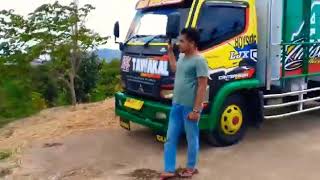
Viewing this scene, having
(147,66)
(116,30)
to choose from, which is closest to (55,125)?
(116,30)

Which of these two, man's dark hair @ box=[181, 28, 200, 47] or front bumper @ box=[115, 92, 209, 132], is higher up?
man's dark hair @ box=[181, 28, 200, 47]

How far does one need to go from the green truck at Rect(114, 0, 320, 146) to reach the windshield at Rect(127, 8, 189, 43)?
1cm

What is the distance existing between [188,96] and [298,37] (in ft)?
9.72

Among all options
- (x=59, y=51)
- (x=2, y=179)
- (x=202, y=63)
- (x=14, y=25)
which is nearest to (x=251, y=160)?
(x=202, y=63)

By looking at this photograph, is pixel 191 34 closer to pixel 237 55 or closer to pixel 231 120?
pixel 237 55

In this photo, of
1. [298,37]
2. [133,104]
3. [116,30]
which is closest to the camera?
[133,104]

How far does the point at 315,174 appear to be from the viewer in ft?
19.6

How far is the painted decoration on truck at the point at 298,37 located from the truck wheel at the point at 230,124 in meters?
1.01

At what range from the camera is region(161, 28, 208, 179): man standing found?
5.42 m

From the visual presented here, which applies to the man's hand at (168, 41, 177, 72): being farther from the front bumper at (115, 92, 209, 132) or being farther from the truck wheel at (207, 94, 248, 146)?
the truck wheel at (207, 94, 248, 146)

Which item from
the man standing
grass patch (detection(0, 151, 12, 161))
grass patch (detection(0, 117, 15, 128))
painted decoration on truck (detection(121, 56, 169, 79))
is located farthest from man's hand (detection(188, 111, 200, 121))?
grass patch (detection(0, 117, 15, 128))

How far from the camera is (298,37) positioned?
7.68 meters

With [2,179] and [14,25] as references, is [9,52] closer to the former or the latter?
[14,25]

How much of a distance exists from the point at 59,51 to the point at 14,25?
1718 mm
